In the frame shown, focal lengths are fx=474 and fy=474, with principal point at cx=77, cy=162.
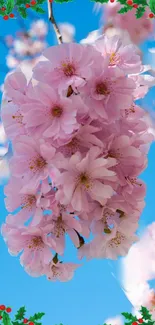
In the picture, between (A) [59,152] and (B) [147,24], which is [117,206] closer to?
(A) [59,152]

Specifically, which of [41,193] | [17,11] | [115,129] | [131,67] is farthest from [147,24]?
[41,193]

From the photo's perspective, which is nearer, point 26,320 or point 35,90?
point 35,90

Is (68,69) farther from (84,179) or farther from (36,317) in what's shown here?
(36,317)

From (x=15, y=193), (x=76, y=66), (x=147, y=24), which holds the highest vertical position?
(x=147, y=24)

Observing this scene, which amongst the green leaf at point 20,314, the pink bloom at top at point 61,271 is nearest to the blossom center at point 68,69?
the pink bloom at top at point 61,271

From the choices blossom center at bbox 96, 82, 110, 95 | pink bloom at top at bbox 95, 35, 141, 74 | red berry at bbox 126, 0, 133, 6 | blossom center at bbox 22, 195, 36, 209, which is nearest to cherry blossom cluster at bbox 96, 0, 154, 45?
red berry at bbox 126, 0, 133, 6

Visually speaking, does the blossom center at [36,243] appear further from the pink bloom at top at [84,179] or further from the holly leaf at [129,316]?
the holly leaf at [129,316]

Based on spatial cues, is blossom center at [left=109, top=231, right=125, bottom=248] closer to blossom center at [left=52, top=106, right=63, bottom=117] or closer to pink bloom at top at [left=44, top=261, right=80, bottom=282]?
pink bloom at top at [left=44, top=261, right=80, bottom=282]
